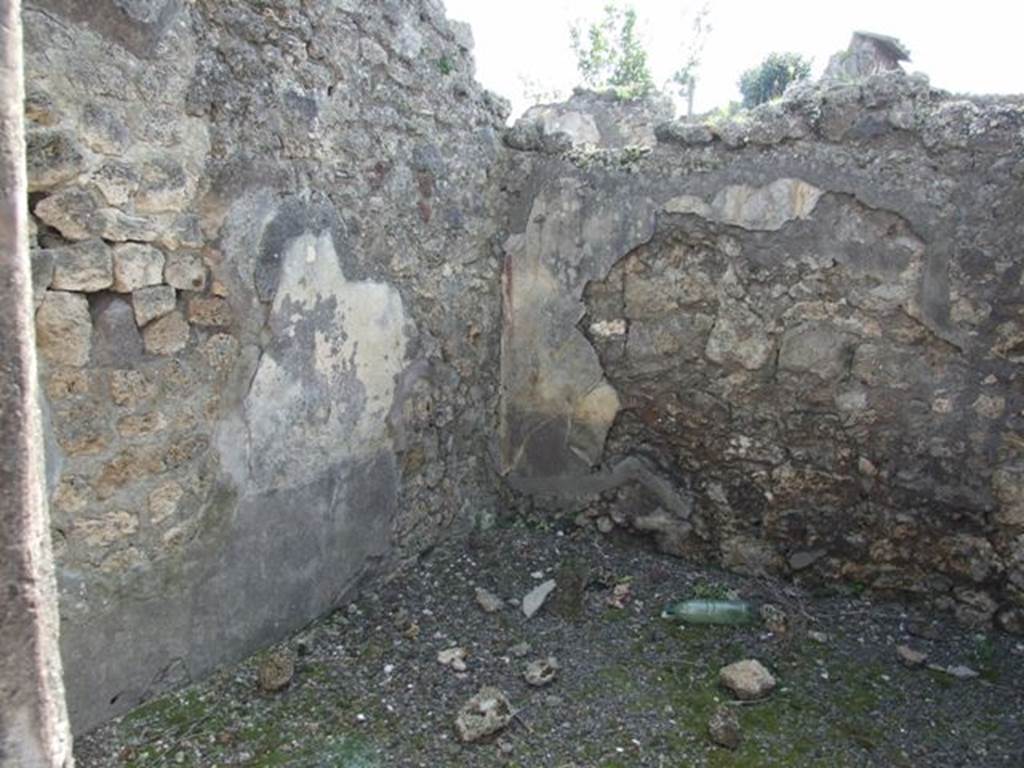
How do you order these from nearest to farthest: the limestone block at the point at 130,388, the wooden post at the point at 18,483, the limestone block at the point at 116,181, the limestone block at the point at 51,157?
1. the wooden post at the point at 18,483
2. the limestone block at the point at 51,157
3. the limestone block at the point at 116,181
4. the limestone block at the point at 130,388

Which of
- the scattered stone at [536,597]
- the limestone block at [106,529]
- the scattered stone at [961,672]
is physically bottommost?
the scattered stone at [536,597]

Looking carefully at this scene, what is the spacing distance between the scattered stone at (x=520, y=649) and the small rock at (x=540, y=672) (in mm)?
66

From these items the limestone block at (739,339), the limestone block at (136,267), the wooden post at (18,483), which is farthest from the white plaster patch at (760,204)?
the wooden post at (18,483)

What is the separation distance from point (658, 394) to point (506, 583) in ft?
2.78

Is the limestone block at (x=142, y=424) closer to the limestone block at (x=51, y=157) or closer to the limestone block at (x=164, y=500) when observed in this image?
the limestone block at (x=164, y=500)

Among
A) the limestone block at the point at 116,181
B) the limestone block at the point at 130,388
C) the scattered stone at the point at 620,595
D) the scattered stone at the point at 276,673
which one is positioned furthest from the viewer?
the scattered stone at the point at 620,595

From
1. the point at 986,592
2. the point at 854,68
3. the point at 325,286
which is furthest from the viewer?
the point at 854,68

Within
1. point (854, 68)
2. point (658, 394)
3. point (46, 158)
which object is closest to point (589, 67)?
point (854, 68)

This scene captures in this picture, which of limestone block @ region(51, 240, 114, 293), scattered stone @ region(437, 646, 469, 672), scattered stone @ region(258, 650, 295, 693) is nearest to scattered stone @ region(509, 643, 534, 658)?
scattered stone @ region(437, 646, 469, 672)

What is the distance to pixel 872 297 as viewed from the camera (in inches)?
102

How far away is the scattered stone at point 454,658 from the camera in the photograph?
7.77 feet

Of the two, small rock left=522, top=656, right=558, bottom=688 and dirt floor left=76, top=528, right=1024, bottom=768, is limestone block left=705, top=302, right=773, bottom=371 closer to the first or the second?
dirt floor left=76, top=528, right=1024, bottom=768

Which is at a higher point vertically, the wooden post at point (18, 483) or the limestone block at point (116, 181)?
the limestone block at point (116, 181)

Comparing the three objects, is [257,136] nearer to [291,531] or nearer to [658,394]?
[291,531]
